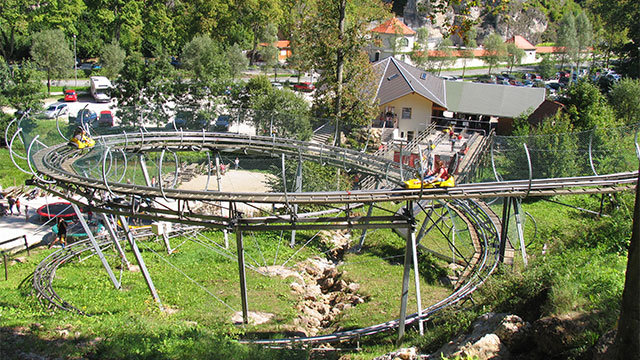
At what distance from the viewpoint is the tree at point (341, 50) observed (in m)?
36.8

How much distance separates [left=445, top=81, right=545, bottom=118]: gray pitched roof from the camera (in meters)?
50.7

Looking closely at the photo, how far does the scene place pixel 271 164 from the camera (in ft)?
93.5

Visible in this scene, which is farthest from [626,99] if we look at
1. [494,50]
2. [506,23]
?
[506,23]

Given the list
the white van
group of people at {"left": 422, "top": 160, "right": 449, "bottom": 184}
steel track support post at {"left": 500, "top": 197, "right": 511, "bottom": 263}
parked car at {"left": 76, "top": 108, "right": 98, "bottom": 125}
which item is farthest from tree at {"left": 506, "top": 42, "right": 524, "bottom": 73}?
group of people at {"left": 422, "top": 160, "right": 449, "bottom": 184}

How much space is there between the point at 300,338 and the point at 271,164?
531 inches

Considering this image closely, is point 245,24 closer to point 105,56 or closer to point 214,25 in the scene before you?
point 214,25

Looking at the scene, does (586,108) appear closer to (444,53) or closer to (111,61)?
(444,53)

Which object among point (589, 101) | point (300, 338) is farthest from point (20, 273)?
point (589, 101)

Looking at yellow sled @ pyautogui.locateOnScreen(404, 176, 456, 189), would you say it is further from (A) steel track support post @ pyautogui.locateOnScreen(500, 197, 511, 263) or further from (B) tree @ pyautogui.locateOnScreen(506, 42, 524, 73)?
(B) tree @ pyautogui.locateOnScreen(506, 42, 524, 73)

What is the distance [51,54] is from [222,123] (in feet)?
135

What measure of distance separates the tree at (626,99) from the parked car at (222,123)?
37590mm

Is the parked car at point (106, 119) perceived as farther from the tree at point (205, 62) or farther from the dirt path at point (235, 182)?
the tree at point (205, 62)

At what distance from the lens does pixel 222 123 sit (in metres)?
31.4

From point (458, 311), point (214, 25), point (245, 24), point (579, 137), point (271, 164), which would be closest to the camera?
point (458, 311)
